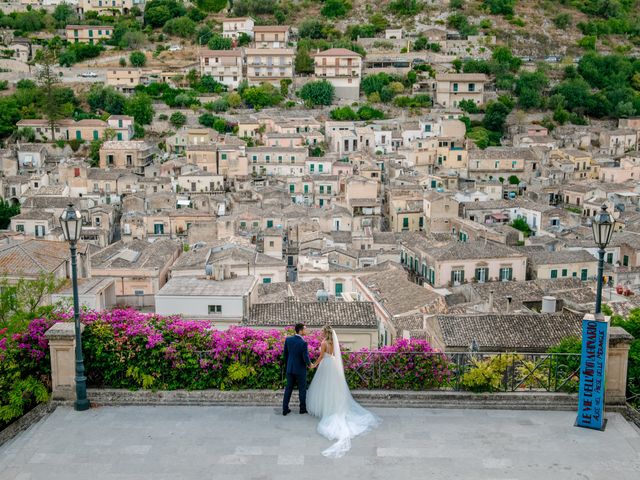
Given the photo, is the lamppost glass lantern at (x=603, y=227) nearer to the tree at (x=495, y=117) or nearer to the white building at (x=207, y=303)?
the white building at (x=207, y=303)

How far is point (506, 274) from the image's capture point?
3762 centimetres

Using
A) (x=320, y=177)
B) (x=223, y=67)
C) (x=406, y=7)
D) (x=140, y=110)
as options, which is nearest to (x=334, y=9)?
(x=406, y=7)

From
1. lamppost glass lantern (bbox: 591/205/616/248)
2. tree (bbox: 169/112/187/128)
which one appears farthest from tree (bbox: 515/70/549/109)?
lamppost glass lantern (bbox: 591/205/616/248)

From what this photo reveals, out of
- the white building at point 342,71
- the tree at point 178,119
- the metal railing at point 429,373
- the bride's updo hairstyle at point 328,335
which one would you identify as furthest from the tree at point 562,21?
the bride's updo hairstyle at point 328,335

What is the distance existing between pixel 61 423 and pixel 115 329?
4.53 ft

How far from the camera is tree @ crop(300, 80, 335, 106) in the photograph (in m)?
69.2

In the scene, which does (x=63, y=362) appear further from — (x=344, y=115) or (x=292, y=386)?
(x=344, y=115)

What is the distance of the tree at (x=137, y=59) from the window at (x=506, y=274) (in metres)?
48.7

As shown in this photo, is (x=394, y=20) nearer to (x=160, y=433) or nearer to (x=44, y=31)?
(x=44, y=31)

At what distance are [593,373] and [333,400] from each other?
2.89 meters

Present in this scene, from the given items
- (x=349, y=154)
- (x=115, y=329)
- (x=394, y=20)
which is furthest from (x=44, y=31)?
(x=115, y=329)

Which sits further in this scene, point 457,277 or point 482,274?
point 482,274

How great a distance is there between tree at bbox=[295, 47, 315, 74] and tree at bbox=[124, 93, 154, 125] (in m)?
15.3

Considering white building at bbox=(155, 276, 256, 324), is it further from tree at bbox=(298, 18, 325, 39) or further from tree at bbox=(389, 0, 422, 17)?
tree at bbox=(389, 0, 422, 17)
